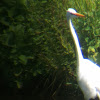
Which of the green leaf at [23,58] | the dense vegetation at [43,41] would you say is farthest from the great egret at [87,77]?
the green leaf at [23,58]

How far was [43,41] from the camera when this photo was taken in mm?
4910

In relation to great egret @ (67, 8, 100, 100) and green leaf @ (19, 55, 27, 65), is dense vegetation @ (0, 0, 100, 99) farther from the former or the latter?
great egret @ (67, 8, 100, 100)

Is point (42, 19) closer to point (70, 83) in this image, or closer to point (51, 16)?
point (51, 16)

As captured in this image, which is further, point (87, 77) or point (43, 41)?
point (43, 41)

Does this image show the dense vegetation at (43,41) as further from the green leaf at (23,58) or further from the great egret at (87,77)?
the great egret at (87,77)

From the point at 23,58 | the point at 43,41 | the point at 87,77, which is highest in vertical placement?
the point at 43,41

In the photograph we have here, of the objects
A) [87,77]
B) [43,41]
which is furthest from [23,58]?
[87,77]

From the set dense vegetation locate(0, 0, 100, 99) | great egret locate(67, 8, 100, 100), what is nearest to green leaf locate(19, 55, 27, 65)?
dense vegetation locate(0, 0, 100, 99)

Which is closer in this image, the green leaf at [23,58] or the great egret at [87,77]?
the great egret at [87,77]

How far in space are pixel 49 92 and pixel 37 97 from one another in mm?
346

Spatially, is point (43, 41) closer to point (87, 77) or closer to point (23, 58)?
point (23, 58)

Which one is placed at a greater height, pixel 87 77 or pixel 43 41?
pixel 43 41

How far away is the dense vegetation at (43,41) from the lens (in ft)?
14.1

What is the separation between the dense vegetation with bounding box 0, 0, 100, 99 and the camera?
4.31 metres
